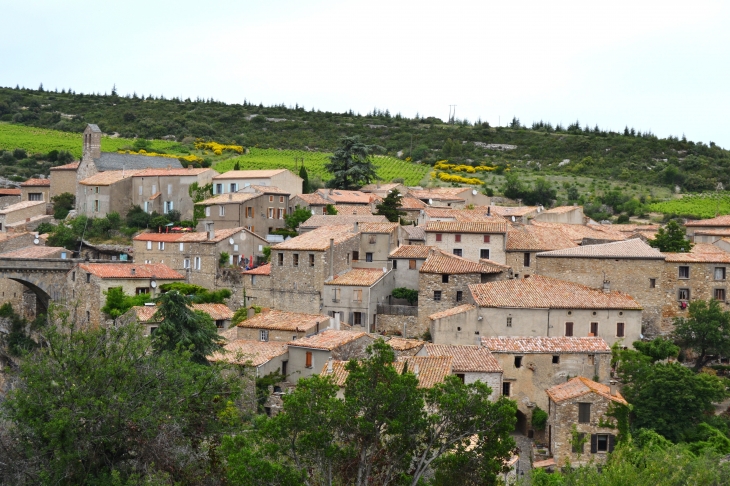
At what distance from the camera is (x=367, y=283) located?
48344mm

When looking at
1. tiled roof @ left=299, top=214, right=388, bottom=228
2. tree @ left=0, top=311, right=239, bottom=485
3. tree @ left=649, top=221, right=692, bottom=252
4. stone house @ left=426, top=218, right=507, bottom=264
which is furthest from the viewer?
tiled roof @ left=299, top=214, right=388, bottom=228

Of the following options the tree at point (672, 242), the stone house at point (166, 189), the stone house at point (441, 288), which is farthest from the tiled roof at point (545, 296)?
the stone house at point (166, 189)

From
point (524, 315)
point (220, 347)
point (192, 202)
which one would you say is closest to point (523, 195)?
point (192, 202)

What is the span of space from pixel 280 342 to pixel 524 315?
1143cm

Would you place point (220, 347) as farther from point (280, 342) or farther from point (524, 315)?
point (524, 315)

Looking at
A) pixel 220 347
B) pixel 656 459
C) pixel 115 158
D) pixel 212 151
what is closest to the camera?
pixel 656 459

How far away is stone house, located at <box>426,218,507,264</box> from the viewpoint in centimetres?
5119

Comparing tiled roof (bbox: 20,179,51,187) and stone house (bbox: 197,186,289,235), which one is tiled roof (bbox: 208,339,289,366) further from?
tiled roof (bbox: 20,179,51,187)

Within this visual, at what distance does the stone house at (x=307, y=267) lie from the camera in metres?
49.4

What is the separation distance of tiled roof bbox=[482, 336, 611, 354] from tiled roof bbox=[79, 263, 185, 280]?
65.2ft

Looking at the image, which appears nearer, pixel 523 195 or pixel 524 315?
pixel 524 315

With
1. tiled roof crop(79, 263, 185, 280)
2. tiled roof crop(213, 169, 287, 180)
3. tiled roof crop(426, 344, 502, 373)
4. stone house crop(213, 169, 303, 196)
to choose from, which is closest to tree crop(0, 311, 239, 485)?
tiled roof crop(426, 344, 502, 373)

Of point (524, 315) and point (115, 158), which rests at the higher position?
point (115, 158)

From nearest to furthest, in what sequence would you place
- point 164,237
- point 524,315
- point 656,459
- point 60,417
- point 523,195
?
point 60,417 → point 656,459 → point 524,315 → point 164,237 → point 523,195
